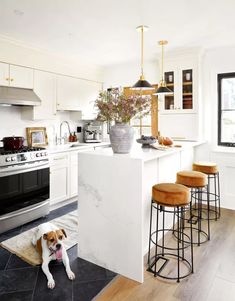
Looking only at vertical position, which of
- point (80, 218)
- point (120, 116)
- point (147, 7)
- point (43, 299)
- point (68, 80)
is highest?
point (147, 7)

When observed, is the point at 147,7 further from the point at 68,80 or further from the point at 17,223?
the point at 17,223

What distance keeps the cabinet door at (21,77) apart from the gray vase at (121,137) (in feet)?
7.02

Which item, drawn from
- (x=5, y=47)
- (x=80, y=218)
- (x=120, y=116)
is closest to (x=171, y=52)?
(x=120, y=116)

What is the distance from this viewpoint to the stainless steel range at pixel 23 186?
3.13m

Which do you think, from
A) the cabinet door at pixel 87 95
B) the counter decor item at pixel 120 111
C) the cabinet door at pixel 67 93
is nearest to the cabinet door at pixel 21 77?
the cabinet door at pixel 67 93

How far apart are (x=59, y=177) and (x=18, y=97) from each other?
1383 mm

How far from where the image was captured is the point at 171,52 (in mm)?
4219

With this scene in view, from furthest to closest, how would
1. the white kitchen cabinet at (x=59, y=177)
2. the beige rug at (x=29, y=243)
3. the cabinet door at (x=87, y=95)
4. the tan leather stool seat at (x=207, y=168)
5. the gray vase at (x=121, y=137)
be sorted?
the cabinet door at (x=87, y=95) < the white kitchen cabinet at (x=59, y=177) < the tan leather stool seat at (x=207, y=168) < the beige rug at (x=29, y=243) < the gray vase at (x=121, y=137)

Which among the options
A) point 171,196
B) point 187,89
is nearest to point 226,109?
point 187,89

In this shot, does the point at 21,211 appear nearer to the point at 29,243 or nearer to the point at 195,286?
the point at 29,243

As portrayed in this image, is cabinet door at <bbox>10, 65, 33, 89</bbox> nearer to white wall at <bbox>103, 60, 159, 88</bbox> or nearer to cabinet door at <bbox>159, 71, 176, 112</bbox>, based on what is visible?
white wall at <bbox>103, 60, 159, 88</bbox>

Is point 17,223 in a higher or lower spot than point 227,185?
lower

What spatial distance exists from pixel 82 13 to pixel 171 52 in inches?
76.6

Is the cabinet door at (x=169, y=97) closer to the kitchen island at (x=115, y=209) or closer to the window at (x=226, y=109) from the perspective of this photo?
the window at (x=226, y=109)
